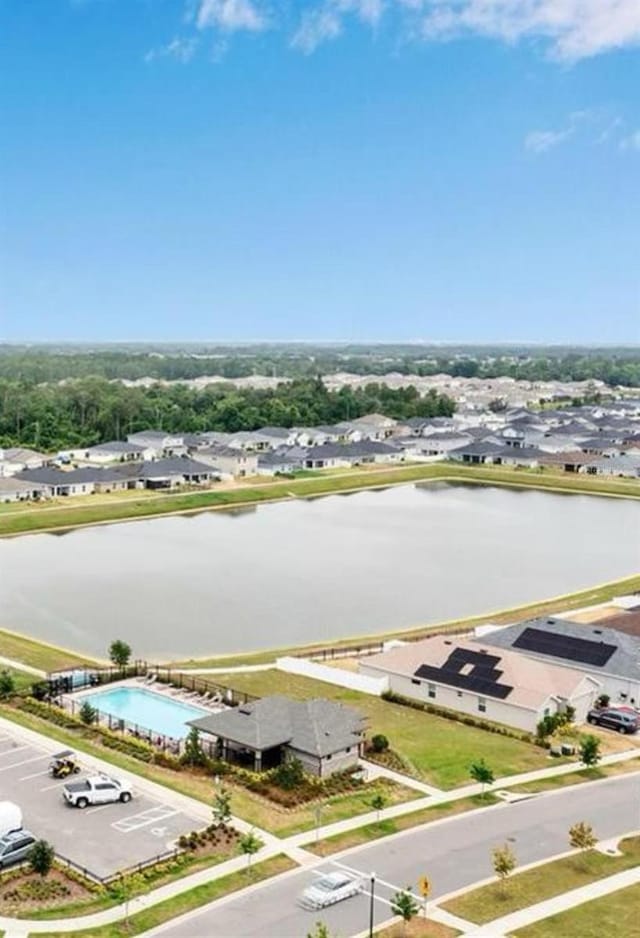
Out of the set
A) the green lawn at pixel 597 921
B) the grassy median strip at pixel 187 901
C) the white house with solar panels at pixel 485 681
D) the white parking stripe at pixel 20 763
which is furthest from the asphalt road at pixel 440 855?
the white parking stripe at pixel 20 763

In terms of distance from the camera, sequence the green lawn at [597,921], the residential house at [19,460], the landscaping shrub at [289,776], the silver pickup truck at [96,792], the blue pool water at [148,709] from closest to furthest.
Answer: the green lawn at [597,921] < the silver pickup truck at [96,792] < the landscaping shrub at [289,776] < the blue pool water at [148,709] < the residential house at [19,460]

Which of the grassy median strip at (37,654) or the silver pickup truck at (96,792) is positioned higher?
the silver pickup truck at (96,792)

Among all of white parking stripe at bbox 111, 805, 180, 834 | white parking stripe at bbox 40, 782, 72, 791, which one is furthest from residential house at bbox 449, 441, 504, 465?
white parking stripe at bbox 111, 805, 180, 834

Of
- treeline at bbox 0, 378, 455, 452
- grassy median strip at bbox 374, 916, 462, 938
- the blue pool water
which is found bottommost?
the blue pool water

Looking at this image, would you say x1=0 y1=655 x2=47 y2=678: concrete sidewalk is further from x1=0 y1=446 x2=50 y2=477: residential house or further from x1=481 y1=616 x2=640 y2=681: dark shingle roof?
x1=0 y1=446 x2=50 y2=477: residential house

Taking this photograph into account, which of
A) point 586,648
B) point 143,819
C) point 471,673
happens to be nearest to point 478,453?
point 586,648

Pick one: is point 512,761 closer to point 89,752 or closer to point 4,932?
point 89,752

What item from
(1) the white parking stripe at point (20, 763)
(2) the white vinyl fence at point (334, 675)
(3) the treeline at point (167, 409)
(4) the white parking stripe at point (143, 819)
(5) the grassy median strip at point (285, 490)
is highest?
(3) the treeline at point (167, 409)

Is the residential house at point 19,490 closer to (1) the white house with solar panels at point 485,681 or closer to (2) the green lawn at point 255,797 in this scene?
(1) the white house with solar panels at point 485,681
